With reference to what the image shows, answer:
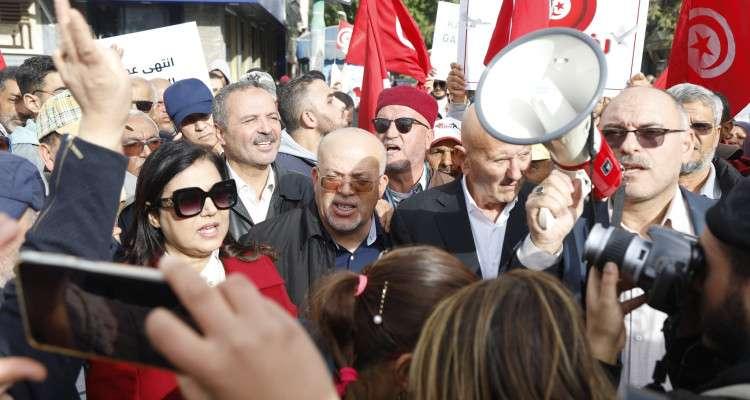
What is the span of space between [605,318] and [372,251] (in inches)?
66.2

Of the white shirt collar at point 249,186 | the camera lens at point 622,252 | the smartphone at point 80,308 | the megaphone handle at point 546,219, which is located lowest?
the white shirt collar at point 249,186

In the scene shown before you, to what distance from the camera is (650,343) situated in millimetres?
2580

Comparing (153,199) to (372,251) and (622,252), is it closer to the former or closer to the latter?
(372,251)

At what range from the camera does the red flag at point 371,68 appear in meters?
5.54

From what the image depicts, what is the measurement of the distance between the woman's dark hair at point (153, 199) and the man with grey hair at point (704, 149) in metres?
2.67

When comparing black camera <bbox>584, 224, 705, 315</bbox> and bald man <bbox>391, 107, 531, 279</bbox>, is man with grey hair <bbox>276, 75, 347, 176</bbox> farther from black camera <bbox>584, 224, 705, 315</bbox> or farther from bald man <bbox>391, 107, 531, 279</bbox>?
black camera <bbox>584, 224, 705, 315</bbox>

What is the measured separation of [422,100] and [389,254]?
310cm

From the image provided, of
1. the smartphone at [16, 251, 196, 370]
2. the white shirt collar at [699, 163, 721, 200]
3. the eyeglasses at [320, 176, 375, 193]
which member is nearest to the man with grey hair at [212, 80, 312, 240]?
the eyeglasses at [320, 176, 375, 193]

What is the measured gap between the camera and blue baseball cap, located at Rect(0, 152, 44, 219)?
2.02 m

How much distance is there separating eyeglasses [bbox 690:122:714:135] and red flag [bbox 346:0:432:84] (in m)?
2.73

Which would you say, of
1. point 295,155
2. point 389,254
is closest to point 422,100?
point 295,155

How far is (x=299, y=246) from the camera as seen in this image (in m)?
3.31

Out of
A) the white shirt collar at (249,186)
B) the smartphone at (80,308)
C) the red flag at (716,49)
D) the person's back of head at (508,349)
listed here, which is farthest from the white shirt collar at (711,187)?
the smartphone at (80,308)

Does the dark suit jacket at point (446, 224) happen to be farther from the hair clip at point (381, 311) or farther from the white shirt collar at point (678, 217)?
the hair clip at point (381, 311)
